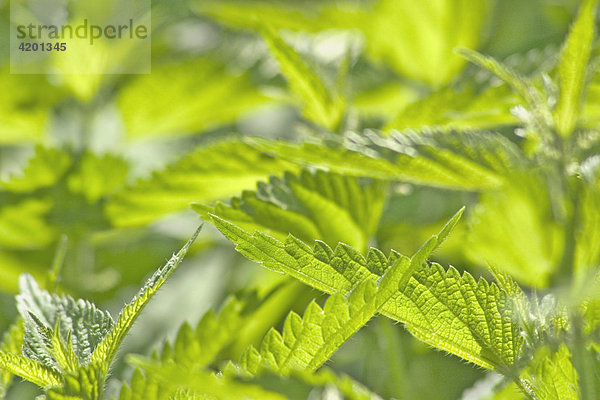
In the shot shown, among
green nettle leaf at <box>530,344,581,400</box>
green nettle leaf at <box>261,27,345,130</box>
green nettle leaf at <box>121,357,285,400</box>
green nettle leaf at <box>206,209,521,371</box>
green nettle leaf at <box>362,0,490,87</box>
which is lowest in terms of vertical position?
green nettle leaf at <box>530,344,581,400</box>

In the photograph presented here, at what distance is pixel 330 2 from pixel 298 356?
0.55m

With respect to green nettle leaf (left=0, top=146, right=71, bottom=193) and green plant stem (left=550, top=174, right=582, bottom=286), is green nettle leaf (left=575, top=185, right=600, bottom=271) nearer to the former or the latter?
green plant stem (left=550, top=174, right=582, bottom=286)

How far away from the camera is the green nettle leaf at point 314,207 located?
34cm

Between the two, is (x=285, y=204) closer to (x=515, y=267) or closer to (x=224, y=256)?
(x=515, y=267)

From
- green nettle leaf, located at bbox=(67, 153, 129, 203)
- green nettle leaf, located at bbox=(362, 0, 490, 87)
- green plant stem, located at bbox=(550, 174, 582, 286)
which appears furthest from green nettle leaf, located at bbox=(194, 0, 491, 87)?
green plant stem, located at bbox=(550, 174, 582, 286)

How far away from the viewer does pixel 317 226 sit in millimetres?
360

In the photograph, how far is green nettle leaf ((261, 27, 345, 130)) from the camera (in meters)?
0.38

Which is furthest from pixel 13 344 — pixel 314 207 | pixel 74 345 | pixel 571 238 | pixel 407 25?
pixel 407 25

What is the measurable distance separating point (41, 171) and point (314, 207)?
0.22 m

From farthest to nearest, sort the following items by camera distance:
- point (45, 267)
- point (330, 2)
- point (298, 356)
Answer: point (330, 2), point (45, 267), point (298, 356)

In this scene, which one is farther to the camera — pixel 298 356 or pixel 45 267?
pixel 45 267

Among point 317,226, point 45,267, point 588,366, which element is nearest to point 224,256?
point 45,267

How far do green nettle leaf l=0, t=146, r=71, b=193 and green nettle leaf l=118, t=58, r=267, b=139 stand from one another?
12cm

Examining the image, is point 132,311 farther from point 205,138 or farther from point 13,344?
point 205,138
